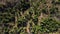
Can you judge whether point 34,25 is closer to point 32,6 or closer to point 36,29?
point 36,29

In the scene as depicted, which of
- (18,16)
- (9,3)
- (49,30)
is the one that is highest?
(9,3)

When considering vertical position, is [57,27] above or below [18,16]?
below

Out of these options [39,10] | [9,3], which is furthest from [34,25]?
[9,3]

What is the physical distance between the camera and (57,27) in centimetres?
327

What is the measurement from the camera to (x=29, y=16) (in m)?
3.37

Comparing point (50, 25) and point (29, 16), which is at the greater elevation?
point (29, 16)

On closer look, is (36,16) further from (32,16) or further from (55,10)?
(55,10)

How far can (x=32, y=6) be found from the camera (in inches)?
133

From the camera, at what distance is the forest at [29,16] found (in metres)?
3.27

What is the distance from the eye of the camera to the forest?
327 cm

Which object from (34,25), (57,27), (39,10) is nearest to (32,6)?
(39,10)

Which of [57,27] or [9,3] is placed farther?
[9,3]

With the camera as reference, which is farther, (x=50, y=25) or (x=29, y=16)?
(x=29, y=16)

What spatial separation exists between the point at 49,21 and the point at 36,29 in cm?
28
